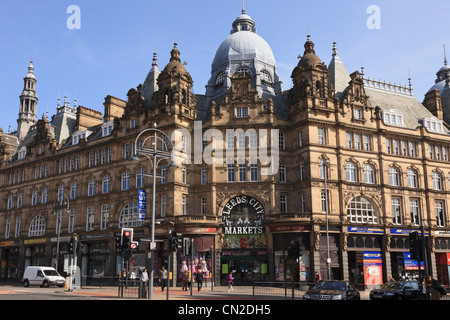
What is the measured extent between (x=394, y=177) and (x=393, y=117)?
734 centimetres

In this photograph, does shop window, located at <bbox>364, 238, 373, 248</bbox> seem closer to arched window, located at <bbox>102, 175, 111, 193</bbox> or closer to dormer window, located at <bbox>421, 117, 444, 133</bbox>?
dormer window, located at <bbox>421, 117, 444, 133</bbox>

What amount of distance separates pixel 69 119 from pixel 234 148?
31733 mm

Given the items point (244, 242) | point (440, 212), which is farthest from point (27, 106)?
point (440, 212)

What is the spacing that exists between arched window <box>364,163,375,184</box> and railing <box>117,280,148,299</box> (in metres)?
28.5

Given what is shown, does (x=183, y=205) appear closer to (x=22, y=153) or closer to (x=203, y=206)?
(x=203, y=206)

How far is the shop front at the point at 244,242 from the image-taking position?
1841 inches

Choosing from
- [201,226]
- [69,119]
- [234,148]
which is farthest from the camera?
[69,119]

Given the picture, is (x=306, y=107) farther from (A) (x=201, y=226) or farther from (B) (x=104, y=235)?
(B) (x=104, y=235)

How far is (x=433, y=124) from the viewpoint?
2247 inches

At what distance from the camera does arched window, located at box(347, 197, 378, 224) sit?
4828 centimetres

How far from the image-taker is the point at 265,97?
55031 mm

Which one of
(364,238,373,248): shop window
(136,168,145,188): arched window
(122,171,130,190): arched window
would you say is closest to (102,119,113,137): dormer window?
(122,171,130,190): arched window
